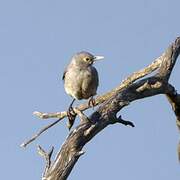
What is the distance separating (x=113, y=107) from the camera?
333 inches

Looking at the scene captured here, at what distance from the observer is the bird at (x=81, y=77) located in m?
11.4

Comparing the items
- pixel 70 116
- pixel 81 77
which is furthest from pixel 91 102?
pixel 81 77

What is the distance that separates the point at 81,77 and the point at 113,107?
3.21 metres

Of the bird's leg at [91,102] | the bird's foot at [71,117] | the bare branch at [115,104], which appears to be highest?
the bird's leg at [91,102]

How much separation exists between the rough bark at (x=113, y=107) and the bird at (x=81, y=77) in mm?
801

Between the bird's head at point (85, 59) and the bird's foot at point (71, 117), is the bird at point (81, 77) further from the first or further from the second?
the bird's foot at point (71, 117)

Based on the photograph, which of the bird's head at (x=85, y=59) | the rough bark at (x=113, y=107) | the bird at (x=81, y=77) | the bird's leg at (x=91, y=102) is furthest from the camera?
the bird's head at (x=85, y=59)

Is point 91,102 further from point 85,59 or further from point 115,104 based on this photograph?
point 115,104

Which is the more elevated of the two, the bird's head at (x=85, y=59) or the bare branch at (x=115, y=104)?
the bird's head at (x=85, y=59)

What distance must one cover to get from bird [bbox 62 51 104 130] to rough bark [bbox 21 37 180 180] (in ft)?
2.63

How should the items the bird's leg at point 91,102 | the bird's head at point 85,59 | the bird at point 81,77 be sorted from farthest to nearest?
the bird's head at point 85,59 < the bird at point 81,77 < the bird's leg at point 91,102

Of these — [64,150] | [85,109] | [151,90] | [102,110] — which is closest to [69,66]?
[85,109]

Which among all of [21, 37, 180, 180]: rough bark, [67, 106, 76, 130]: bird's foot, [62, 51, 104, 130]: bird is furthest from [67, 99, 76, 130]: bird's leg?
[62, 51, 104, 130]: bird

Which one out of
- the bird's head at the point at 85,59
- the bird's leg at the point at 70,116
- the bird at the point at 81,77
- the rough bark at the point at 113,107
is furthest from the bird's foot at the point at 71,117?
the bird's head at the point at 85,59
